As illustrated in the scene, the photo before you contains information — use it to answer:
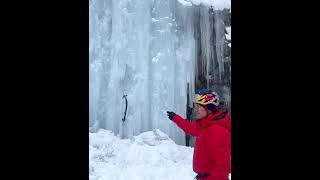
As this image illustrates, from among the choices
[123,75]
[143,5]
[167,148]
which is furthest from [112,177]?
[143,5]

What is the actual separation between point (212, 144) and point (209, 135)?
0.19ft

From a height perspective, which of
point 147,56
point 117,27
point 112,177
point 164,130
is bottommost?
point 112,177

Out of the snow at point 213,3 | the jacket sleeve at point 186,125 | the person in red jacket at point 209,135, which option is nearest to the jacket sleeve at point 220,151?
the person in red jacket at point 209,135

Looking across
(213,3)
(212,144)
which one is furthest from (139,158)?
(213,3)

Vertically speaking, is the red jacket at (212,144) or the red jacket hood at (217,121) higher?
the red jacket hood at (217,121)

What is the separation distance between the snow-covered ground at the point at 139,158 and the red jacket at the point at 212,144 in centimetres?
8

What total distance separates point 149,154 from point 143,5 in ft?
3.03

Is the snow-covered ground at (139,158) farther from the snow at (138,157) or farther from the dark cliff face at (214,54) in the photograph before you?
the dark cliff face at (214,54)

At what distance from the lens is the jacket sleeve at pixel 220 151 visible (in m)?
2.70

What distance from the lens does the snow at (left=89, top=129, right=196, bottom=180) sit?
2752 millimetres

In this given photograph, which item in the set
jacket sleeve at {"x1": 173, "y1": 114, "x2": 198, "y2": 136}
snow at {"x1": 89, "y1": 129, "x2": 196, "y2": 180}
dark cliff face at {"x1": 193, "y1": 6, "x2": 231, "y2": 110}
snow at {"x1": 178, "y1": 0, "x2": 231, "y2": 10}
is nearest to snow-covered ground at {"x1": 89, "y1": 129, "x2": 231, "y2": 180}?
snow at {"x1": 89, "y1": 129, "x2": 196, "y2": 180}

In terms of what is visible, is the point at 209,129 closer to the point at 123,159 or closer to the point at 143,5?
the point at 123,159

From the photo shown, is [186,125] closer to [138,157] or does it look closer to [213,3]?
[138,157]
